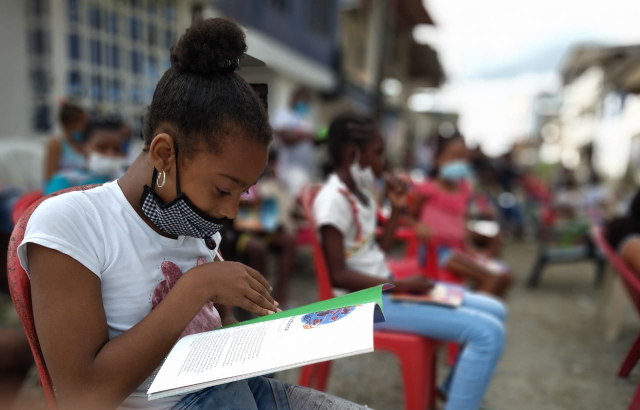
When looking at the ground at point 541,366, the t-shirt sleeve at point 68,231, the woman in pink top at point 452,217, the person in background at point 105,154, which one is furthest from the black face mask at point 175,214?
the woman in pink top at point 452,217

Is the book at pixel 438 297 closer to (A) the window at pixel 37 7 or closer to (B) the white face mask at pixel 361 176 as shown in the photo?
(B) the white face mask at pixel 361 176

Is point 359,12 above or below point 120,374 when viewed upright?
above

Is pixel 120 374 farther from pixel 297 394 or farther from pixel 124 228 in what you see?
pixel 297 394

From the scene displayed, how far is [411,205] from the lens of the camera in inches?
136

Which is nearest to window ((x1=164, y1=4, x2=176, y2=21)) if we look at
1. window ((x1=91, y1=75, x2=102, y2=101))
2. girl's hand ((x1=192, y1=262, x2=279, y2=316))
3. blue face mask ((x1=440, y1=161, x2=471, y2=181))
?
window ((x1=91, y1=75, x2=102, y2=101))

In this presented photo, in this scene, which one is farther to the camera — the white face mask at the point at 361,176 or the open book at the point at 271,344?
the white face mask at the point at 361,176

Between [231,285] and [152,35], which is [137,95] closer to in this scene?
[152,35]

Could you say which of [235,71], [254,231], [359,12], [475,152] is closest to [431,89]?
[359,12]

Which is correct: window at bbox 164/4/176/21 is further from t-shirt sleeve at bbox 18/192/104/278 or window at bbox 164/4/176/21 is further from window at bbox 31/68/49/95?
t-shirt sleeve at bbox 18/192/104/278

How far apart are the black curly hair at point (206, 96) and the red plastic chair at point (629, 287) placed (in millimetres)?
1270

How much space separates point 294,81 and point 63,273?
8215 millimetres

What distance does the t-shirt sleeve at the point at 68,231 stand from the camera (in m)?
0.90

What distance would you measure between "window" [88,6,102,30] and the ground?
3.53 meters

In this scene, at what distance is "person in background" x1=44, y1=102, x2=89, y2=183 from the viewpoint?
3664 millimetres
